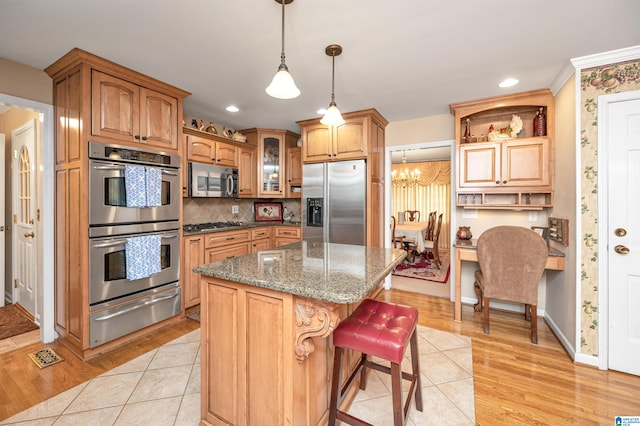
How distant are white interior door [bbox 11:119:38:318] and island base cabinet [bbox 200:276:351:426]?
254 centimetres

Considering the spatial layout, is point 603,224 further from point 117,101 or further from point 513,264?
point 117,101

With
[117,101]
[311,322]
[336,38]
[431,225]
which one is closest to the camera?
[311,322]

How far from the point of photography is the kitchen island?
1208 millimetres

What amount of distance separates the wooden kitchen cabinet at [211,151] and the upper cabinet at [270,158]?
0.44 meters

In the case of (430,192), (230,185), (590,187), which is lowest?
(590,187)

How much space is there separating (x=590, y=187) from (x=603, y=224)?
1.00ft

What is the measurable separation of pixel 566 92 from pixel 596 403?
2494 mm

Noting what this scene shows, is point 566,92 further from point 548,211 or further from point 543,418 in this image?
point 543,418

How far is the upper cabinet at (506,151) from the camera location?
2.88 meters

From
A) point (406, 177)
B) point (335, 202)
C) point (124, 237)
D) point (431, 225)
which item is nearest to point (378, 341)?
point (124, 237)

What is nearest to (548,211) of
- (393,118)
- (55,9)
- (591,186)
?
(591,186)

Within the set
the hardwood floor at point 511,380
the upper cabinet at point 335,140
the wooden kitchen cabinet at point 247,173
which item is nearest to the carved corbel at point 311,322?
the hardwood floor at point 511,380

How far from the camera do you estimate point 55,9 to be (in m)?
1.68

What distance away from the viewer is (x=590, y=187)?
2195mm
